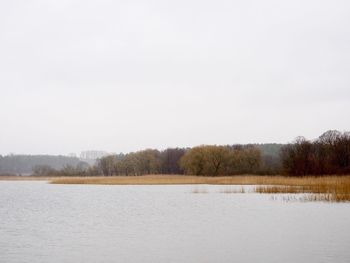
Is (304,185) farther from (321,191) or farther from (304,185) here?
(321,191)

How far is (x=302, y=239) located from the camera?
1365cm

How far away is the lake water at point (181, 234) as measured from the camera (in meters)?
11.7

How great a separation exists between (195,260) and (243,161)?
58.6m

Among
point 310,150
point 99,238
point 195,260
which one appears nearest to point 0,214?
point 99,238

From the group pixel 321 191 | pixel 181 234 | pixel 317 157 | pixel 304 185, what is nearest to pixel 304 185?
pixel 304 185

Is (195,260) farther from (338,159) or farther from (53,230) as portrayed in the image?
(338,159)

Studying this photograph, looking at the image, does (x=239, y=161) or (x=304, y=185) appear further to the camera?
(x=239, y=161)

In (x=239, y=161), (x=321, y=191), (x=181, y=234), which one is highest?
(x=239, y=161)

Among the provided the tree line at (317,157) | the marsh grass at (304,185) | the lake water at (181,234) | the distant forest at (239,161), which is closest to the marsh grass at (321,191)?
the marsh grass at (304,185)

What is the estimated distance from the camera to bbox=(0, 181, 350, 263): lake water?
1167 cm

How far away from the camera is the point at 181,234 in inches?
595

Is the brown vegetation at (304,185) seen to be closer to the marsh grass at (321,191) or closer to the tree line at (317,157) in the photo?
the marsh grass at (321,191)

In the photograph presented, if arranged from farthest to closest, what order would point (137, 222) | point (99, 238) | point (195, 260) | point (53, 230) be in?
point (137, 222) < point (53, 230) < point (99, 238) < point (195, 260)

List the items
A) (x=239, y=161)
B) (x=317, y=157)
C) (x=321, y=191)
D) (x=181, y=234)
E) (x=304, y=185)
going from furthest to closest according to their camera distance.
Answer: (x=239, y=161) < (x=317, y=157) < (x=304, y=185) < (x=321, y=191) < (x=181, y=234)
